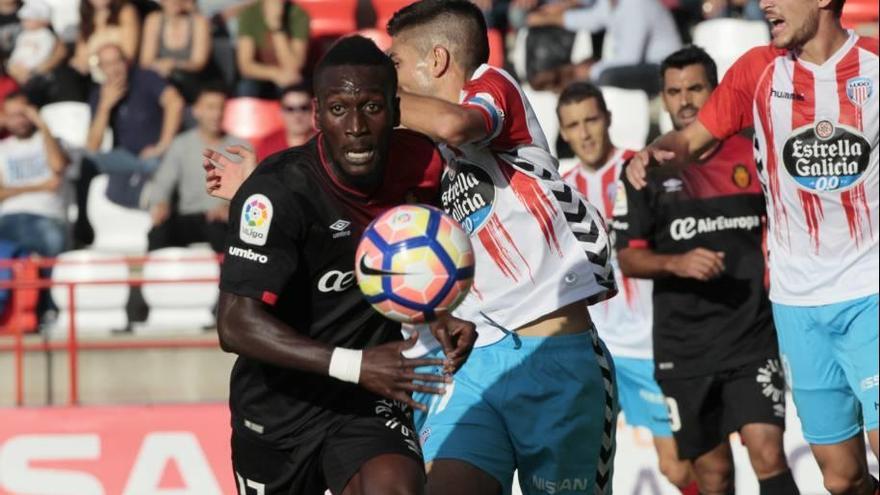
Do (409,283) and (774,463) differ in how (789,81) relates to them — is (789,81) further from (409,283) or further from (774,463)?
(409,283)

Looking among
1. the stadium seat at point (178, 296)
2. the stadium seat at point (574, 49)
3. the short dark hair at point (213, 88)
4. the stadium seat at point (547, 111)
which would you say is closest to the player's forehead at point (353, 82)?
the stadium seat at point (178, 296)

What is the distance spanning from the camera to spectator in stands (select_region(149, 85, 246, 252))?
40.2 ft

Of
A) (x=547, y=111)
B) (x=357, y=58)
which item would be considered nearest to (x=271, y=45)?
(x=547, y=111)

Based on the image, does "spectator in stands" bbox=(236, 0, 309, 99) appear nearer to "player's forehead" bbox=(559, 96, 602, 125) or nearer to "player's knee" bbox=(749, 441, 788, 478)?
"player's forehead" bbox=(559, 96, 602, 125)

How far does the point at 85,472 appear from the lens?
9672 millimetres

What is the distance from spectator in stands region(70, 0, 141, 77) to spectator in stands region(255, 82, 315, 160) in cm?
172

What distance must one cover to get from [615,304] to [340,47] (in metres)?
4.63

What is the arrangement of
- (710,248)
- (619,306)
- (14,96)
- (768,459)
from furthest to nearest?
(14,96)
(619,306)
(710,248)
(768,459)

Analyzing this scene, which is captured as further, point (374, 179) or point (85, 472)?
point (85, 472)

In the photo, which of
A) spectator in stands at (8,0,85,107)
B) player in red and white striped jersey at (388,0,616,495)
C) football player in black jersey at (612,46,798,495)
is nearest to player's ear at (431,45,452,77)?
player in red and white striped jersey at (388,0,616,495)

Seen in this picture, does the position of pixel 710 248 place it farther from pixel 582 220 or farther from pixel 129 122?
pixel 129 122

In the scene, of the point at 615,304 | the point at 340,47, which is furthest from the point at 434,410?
the point at 615,304

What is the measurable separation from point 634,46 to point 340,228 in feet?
26.9

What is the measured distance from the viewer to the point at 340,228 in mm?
5289
